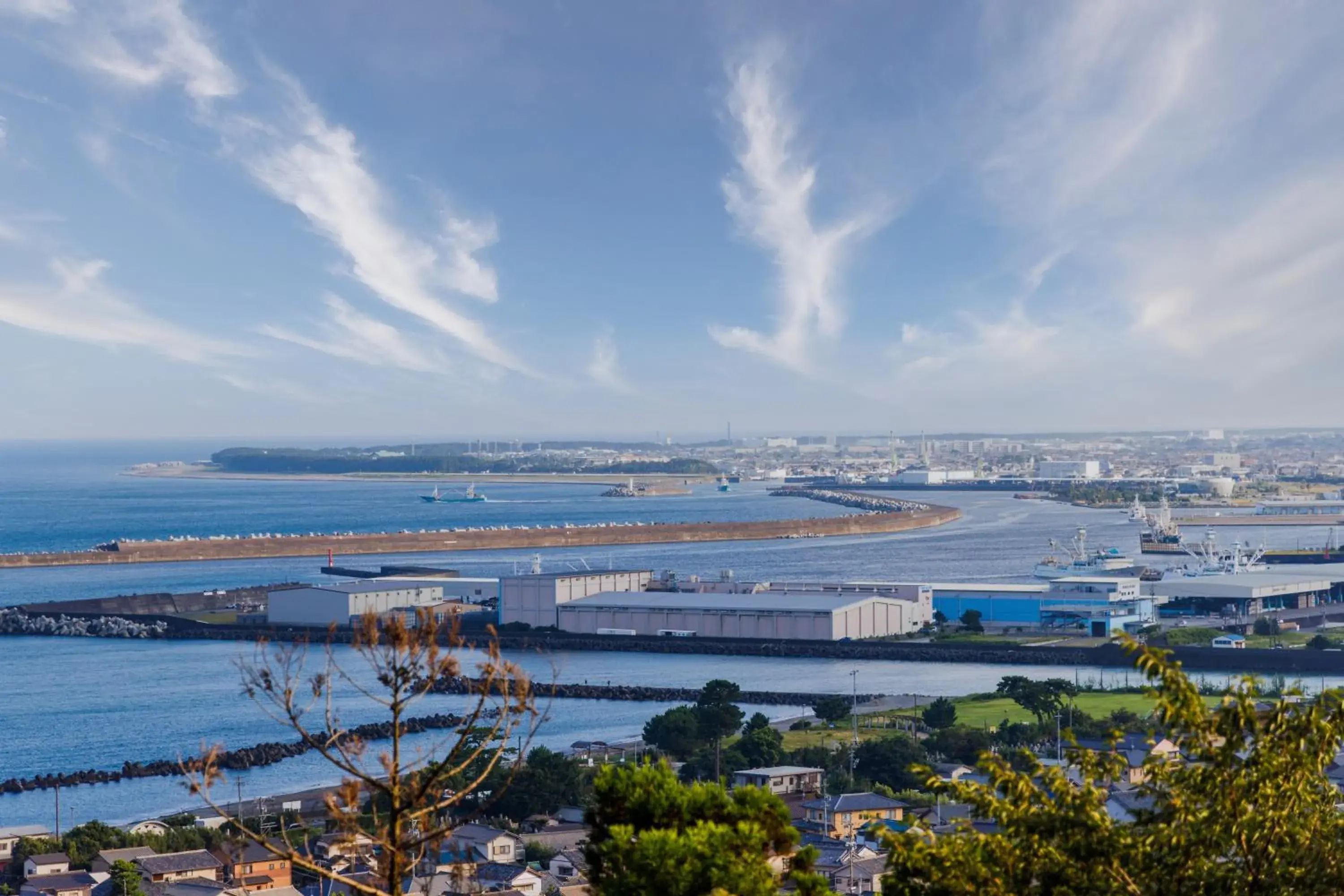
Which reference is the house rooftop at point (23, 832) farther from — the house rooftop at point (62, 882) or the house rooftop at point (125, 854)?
the house rooftop at point (62, 882)

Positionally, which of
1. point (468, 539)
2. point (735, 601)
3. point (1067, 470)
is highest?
point (1067, 470)

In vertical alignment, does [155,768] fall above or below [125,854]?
below

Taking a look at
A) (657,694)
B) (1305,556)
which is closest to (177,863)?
(657,694)

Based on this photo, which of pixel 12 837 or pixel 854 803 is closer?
pixel 12 837

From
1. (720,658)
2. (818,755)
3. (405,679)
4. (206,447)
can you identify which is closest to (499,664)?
(405,679)

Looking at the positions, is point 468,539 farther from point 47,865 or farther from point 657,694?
point 47,865

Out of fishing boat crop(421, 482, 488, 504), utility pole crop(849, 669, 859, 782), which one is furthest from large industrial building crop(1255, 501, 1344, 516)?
utility pole crop(849, 669, 859, 782)

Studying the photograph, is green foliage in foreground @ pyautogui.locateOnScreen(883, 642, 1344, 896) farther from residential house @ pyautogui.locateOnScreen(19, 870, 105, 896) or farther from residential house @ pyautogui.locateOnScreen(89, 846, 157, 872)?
residential house @ pyautogui.locateOnScreen(89, 846, 157, 872)
